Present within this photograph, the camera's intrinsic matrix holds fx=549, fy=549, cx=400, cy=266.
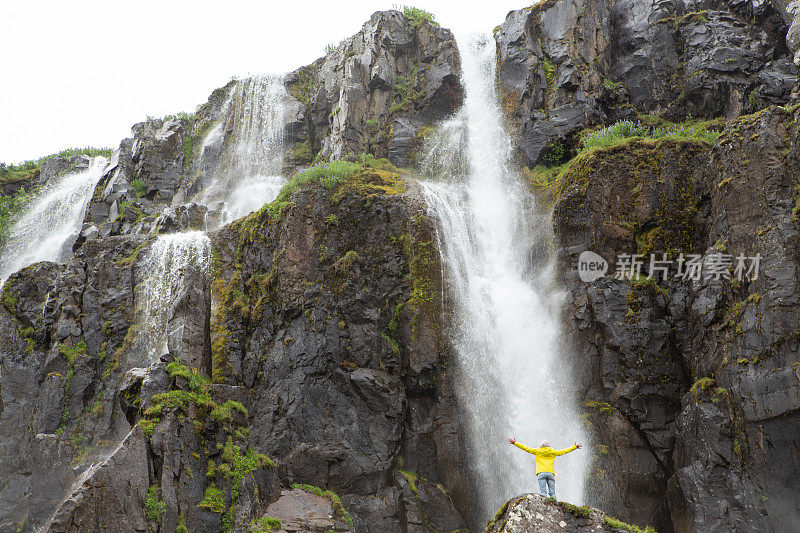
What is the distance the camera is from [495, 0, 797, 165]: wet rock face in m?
19.8

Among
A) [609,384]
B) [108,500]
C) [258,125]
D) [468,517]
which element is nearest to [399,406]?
[468,517]

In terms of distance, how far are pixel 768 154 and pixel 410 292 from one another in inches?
373

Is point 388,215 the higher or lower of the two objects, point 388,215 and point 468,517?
the higher

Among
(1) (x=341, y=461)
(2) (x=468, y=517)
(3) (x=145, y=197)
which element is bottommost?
(2) (x=468, y=517)

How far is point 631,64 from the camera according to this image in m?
22.3

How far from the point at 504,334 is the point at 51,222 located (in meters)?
25.0

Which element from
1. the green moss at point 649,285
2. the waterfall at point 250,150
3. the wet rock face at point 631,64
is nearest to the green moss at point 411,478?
the green moss at point 649,285

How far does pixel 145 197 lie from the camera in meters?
27.3

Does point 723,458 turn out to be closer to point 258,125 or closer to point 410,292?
point 410,292

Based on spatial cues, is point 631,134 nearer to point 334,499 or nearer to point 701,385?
point 701,385

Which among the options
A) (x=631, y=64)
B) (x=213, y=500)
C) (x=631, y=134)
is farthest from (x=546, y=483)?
(x=631, y=64)

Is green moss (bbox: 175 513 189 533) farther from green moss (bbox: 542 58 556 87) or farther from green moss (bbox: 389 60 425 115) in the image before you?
green moss (bbox: 542 58 556 87)

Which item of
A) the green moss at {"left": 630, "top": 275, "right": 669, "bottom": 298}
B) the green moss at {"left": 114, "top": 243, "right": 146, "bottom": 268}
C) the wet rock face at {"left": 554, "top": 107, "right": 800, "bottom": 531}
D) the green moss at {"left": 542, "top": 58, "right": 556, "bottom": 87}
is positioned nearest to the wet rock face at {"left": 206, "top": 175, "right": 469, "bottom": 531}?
the green moss at {"left": 114, "top": 243, "right": 146, "bottom": 268}

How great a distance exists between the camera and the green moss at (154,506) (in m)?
11.1
